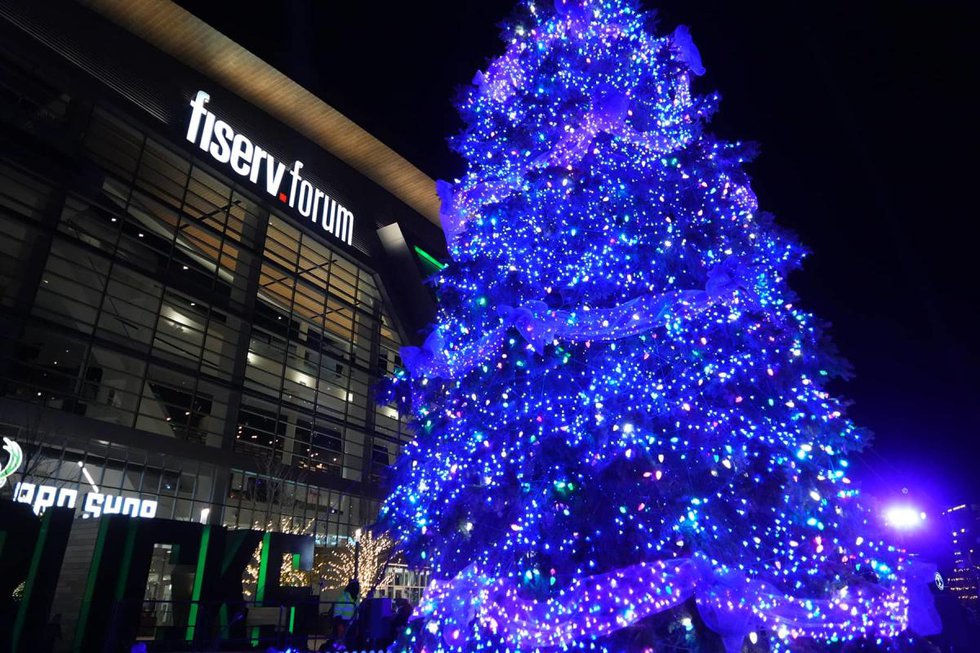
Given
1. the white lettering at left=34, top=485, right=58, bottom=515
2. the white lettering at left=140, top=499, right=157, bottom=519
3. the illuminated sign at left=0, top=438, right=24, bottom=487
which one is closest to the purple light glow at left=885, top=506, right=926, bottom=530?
the illuminated sign at left=0, top=438, right=24, bottom=487

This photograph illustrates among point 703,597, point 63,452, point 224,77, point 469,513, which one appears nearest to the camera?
point 703,597

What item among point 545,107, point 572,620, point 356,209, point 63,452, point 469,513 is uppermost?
point 356,209

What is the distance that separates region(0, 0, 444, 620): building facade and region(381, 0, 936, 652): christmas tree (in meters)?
14.7

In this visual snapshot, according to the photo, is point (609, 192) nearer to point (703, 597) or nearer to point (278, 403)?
point (703, 597)

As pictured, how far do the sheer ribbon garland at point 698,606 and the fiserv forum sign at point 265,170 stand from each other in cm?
2229

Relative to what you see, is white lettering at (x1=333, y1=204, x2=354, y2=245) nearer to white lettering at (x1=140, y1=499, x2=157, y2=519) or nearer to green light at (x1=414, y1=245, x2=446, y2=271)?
green light at (x1=414, y1=245, x2=446, y2=271)

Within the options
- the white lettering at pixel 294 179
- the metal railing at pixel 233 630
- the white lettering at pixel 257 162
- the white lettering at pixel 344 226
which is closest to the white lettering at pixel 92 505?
the metal railing at pixel 233 630

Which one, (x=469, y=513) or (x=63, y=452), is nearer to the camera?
(x=469, y=513)

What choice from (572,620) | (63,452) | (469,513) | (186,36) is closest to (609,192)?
(469,513)

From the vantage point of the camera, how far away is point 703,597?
486 centimetres

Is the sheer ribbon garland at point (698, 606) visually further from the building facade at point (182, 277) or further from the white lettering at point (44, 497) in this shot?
the white lettering at point (44, 497)

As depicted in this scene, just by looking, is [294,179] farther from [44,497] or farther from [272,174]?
[44,497]

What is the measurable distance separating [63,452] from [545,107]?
1675 centimetres

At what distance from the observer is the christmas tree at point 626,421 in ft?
16.8
